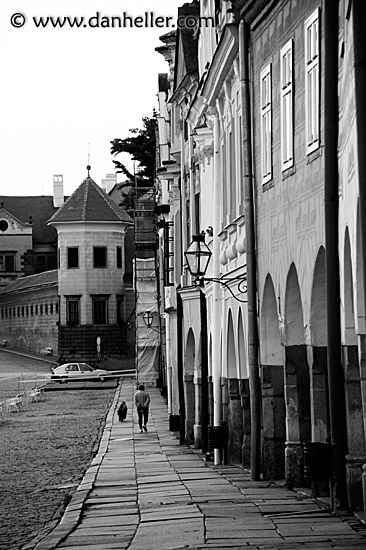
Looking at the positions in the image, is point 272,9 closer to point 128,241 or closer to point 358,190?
point 358,190

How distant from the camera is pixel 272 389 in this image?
64.3 ft

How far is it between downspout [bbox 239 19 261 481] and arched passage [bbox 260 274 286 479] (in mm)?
138

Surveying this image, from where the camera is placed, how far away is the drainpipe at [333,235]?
13789 millimetres

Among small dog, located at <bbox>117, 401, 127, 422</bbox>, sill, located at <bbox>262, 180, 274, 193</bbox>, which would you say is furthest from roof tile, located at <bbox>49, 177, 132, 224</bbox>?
sill, located at <bbox>262, 180, 274, 193</bbox>

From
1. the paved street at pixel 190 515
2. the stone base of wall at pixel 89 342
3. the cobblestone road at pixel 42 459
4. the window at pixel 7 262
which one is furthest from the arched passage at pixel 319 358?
the window at pixel 7 262

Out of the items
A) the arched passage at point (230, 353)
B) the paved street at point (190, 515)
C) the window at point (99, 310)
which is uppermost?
the window at point (99, 310)

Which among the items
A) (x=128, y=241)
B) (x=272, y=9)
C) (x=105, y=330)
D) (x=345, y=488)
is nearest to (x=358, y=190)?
(x=345, y=488)

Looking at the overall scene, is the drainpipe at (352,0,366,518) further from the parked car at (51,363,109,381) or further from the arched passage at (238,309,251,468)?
the parked car at (51,363,109,381)

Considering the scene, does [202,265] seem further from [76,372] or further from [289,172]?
[76,372]

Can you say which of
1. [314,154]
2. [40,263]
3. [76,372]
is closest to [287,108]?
[314,154]

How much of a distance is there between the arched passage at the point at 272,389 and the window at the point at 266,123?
5.06 feet

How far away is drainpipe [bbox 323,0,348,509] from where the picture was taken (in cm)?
1379

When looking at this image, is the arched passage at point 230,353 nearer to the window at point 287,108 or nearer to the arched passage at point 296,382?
the arched passage at point 296,382

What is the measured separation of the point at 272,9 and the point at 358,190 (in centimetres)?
747
